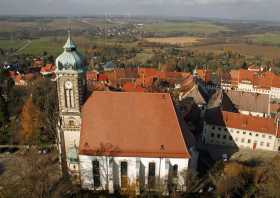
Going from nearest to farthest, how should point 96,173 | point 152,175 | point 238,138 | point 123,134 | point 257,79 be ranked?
point 123,134 < point 152,175 < point 96,173 < point 238,138 < point 257,79

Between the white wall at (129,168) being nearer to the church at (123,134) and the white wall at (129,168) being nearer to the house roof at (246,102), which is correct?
the church at (123,134)

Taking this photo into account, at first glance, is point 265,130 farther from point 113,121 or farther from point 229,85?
point 229,85

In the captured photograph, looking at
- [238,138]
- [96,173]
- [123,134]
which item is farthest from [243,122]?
[96,173]

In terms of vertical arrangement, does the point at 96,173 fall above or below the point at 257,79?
below

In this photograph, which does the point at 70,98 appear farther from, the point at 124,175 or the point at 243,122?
the point at 243,122

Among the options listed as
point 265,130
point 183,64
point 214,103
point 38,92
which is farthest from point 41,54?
point 265,130

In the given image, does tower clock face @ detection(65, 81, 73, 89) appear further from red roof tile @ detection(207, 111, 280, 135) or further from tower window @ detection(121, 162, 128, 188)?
red roof tile @ detection(207, 111, 280, 135)

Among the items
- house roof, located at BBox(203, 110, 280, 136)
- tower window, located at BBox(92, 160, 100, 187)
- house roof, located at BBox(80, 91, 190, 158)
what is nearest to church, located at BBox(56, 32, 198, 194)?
house roof, located at BBox(80, 91, 190, 158)

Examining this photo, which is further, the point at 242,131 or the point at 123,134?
the point at 242,131
